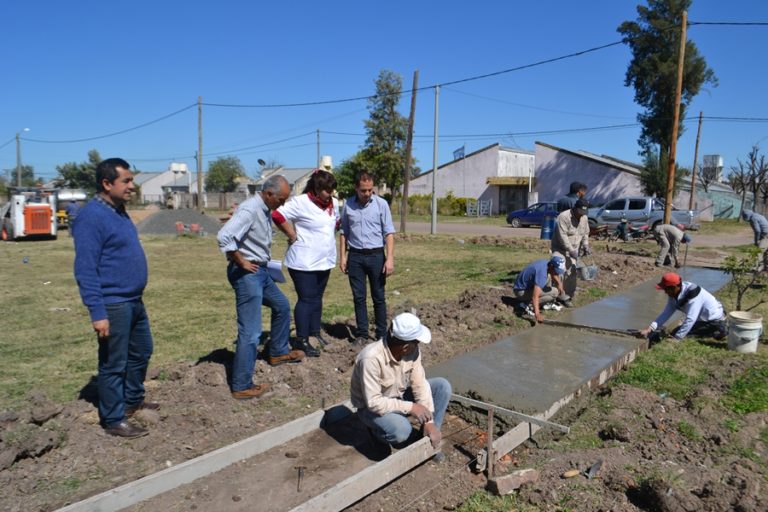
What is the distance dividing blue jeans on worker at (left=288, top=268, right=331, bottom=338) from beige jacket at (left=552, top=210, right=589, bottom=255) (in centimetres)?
408

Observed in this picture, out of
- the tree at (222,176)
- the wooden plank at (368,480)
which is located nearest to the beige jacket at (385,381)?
A: the wooden plank at (368,480)

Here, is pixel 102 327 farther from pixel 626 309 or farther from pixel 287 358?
pixel 626 309

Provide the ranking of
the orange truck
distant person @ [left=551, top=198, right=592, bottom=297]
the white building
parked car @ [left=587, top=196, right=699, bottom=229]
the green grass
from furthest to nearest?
1. the white building
2. parked car @ [left=587, top=196, right=699, bottom=229]
3. the orange truck
4. distant person @ [left=551, top=198, right=592, bottom=297]
5. the green grass

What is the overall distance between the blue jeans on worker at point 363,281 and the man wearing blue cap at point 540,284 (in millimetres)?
2269

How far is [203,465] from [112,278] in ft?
4.31

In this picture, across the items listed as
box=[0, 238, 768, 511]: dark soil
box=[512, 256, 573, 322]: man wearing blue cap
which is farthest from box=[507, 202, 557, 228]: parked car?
box=[0, 238, 768, 511]: dark soil

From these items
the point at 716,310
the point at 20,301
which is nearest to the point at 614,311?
the point at 716,310

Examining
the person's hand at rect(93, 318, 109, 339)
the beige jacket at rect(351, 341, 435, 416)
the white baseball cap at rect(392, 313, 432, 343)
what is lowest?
the beige jacket at rect(351, 341, 435, 416)

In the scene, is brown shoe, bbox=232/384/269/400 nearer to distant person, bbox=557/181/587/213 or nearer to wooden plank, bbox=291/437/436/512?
wooden plank, bbox=291/437/436/512

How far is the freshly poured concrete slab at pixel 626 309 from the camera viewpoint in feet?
23.6

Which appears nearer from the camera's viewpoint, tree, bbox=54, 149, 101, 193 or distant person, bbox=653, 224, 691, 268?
distant person, bbox=653, 224, 691, 268

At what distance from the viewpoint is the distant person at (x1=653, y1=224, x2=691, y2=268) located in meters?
12.4

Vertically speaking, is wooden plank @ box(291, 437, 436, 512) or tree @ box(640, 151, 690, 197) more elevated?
tree @ box(640, 151, 690, 197)

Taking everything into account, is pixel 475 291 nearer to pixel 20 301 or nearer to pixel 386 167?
pixel 20 301
